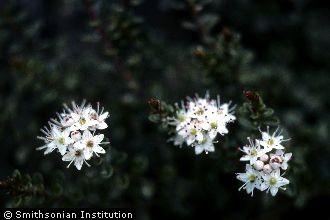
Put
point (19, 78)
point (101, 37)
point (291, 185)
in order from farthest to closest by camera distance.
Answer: point (19, 78)
point (101, 37)
point (291, 185)

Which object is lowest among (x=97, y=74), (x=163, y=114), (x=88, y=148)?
(x=88, y=148)

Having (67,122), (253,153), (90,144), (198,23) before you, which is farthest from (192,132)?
(198,23)

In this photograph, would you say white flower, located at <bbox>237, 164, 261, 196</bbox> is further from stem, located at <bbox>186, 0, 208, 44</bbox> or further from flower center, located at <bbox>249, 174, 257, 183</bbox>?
stem, located at <bbox>186, 0, 208, 44</bbox>

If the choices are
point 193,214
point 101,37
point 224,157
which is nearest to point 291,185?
point 224,157

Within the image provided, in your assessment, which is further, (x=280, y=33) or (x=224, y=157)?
(x=280, y=33)

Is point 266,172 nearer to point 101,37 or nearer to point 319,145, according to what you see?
point 319,145

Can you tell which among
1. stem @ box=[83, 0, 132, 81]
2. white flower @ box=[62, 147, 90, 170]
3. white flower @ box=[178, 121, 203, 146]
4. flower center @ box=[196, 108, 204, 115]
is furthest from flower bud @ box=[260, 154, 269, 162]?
stem @ box=[83, 0, 132, 81]

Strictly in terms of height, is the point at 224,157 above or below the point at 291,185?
above
